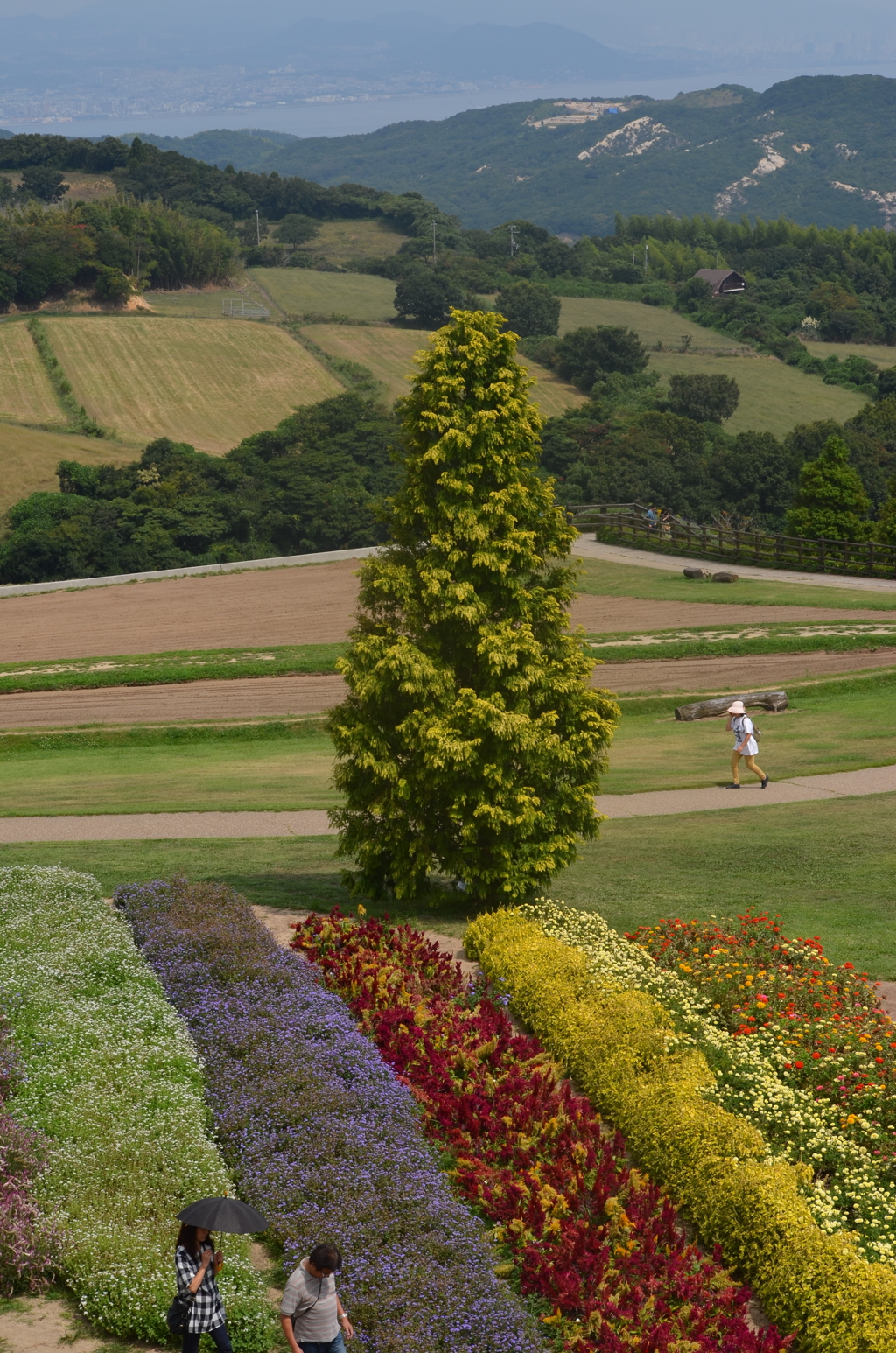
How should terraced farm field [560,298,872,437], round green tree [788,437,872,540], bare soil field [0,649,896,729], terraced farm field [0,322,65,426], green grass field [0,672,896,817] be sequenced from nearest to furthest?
green grass field [0,672,896,817]
bare soil field [0,649,896,729]
round green tree [788,437,872,540]
terraced farm field [0,322,65,426]
terraced farm field [560,298,872,437]

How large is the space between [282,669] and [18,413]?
84395mm

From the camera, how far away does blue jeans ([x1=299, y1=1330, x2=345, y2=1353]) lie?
8.10 meters

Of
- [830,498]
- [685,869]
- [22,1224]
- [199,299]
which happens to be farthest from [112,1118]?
[199,299]

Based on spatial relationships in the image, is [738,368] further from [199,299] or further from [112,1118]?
[112,1118]

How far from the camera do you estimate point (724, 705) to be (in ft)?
103

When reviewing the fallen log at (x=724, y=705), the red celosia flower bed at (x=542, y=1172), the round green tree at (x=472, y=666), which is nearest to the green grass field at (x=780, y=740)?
the fallen log at (x=724, y=705)

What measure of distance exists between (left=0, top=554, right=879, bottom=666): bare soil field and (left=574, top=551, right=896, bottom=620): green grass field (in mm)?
706

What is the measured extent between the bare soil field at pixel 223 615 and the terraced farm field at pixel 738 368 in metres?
84.6

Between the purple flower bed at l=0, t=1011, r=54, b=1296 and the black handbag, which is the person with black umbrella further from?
the purple flower bed at l=0, t=1011, r=54, b=1296

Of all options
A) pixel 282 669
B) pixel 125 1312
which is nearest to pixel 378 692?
pixel 125 1312

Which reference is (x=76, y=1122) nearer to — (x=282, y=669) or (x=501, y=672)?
(x=501, y=672)

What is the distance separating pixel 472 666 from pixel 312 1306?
9.77 metres

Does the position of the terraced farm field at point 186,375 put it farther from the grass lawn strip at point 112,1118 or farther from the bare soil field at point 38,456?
the grass lawn strip at point 112,1118

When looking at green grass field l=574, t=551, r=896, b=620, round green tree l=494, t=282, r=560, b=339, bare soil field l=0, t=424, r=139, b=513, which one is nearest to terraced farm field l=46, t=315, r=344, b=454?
bare soil field l=0, t=424, r=139, b=513
